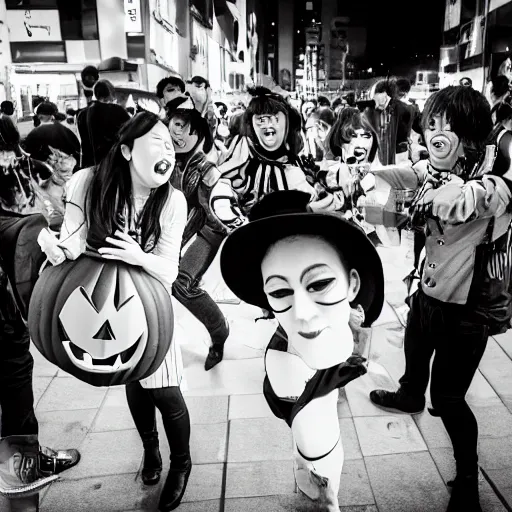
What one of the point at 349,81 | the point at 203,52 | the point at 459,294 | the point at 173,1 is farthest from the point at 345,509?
the point at 349,81

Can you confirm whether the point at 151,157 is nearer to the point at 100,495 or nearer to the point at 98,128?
the point at 98,128

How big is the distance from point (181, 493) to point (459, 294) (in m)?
A: 1.22

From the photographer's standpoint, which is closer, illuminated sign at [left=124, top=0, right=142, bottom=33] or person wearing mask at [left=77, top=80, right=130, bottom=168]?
person wearing mask at [left=77, top=80, right=130, bottom=168]

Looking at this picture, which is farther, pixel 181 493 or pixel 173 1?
pixel 173 1

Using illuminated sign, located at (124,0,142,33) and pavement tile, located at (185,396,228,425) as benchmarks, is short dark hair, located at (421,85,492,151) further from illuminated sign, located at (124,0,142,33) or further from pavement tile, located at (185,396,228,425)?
pavement tile, located at (185,396,228,425)

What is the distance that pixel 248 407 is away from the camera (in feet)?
8.15

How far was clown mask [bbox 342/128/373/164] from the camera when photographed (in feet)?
9.18

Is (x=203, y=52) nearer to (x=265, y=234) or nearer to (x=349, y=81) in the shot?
(x=349, y=81)

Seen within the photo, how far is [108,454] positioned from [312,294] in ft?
4.42

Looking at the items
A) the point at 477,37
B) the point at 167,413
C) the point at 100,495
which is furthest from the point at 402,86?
the point at 477,37

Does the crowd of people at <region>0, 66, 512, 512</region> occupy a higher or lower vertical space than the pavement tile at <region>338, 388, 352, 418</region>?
higher

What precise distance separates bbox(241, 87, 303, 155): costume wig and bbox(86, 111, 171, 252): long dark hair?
0.51 m

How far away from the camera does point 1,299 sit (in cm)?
182

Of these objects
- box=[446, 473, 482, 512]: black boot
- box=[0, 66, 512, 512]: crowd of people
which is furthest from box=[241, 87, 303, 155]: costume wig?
box=[446, 473, 482, 512]: black boot
